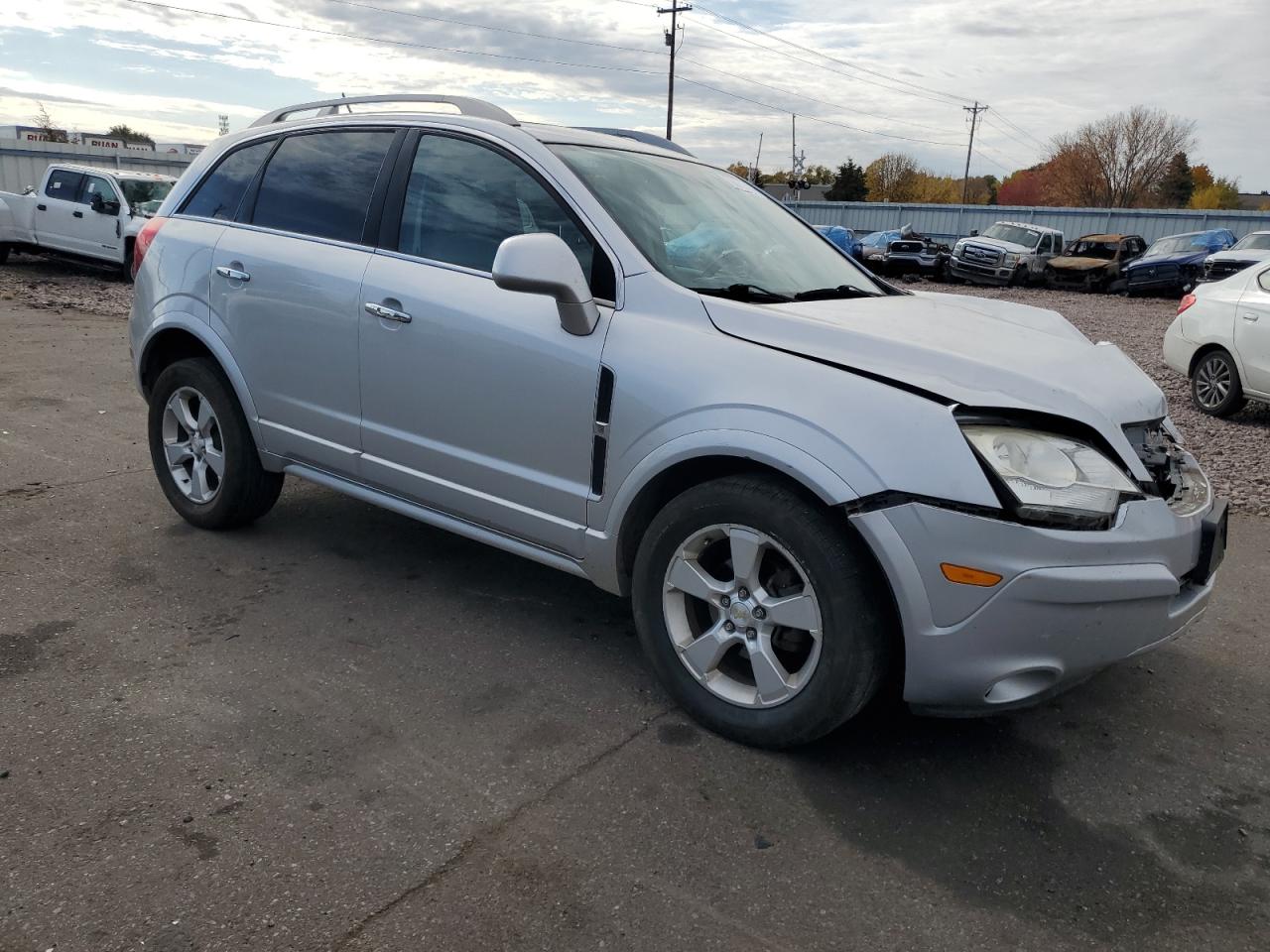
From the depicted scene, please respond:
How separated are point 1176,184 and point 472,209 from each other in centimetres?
7686

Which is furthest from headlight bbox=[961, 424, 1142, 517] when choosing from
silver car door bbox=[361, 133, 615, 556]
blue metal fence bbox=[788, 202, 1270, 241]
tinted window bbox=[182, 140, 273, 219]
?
blue metal fence bbox=[788, 202, 1270, 241]

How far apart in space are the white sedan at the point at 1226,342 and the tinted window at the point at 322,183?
7.56 metres

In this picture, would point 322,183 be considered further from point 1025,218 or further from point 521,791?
point 1025,218

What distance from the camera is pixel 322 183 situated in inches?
162

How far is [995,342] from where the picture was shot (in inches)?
122

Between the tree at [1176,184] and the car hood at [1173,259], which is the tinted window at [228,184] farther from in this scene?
the tree at [1176,184]

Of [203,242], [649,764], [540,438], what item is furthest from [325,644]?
[203,242]

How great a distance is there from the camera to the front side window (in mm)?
3334

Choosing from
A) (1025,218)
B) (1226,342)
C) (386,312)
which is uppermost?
(1025,218)

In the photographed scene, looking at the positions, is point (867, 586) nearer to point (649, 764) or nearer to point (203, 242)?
point (649, 764)

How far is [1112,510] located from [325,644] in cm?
261

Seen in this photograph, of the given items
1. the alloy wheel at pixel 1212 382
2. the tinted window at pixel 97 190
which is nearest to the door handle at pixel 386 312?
the alloy wheel at pixel 1212 382

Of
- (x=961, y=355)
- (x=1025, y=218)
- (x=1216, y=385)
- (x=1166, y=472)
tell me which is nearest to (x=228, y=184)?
(x=961, y=355)

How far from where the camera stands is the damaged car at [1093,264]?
26.9 metres
